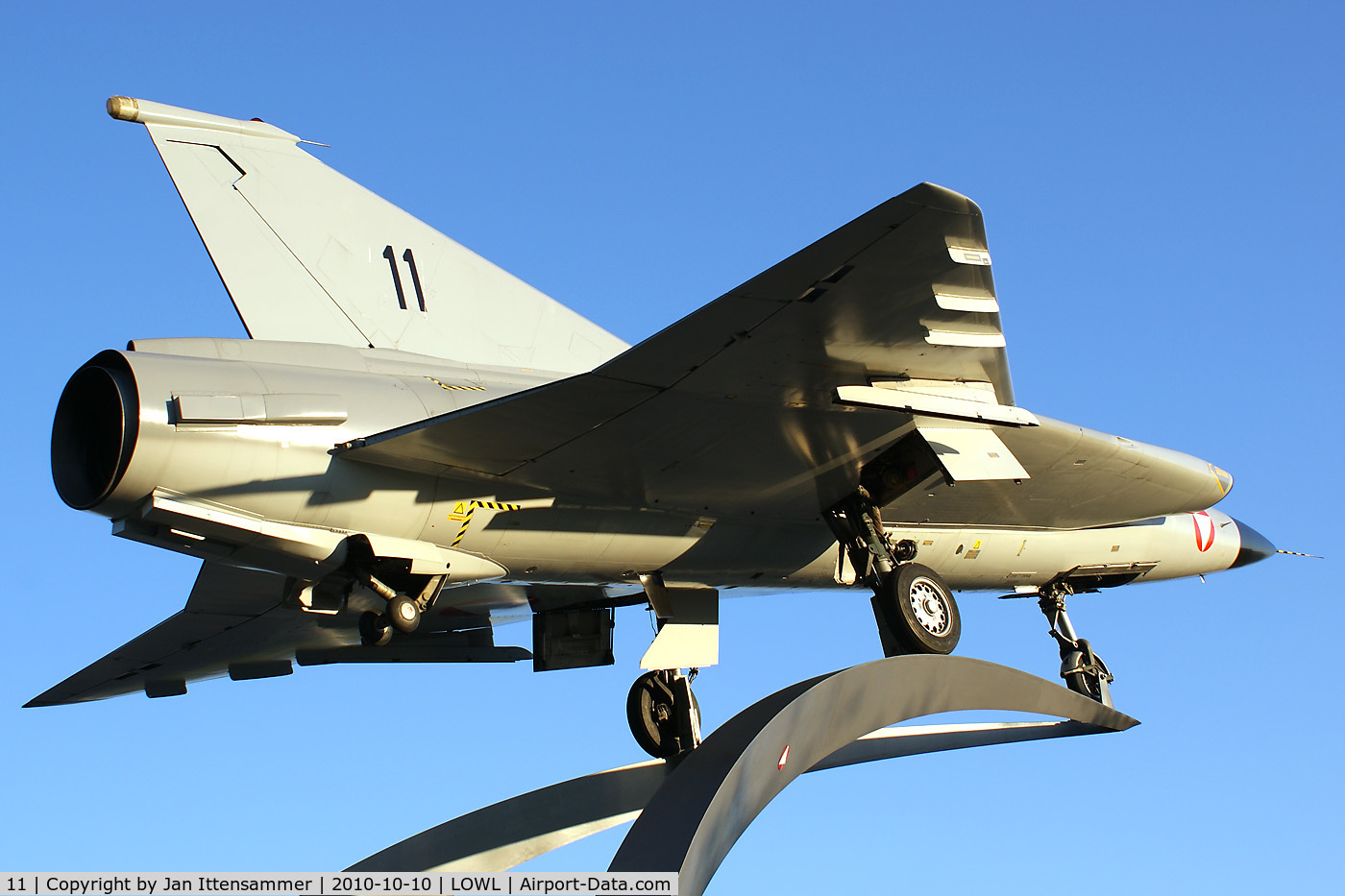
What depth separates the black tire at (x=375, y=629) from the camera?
973cm

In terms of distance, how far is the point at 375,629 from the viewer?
383 inches

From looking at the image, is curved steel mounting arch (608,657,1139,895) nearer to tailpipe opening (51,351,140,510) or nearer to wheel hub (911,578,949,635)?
wheel hub (911,578,949,635)

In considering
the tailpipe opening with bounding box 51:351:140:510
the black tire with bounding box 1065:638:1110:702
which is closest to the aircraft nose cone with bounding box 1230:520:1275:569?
the black tire with bounding box 1065:638:1110:702

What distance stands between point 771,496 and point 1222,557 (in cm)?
864

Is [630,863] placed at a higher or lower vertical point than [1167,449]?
lower

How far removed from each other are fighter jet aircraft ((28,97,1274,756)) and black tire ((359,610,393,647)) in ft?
→ 0.07

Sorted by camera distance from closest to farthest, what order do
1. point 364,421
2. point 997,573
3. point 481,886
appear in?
1. point 481,886
2. point 364,421
3. point 997,573

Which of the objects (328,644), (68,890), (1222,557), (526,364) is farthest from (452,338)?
(1222,557)

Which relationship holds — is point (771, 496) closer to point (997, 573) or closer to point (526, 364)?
point (526, 364)

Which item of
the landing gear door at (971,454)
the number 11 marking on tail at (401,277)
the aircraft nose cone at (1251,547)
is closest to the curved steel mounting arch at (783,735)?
the landing gear door at (971,454)

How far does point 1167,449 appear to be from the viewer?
14.0m

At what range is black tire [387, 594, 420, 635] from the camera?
9.57 m

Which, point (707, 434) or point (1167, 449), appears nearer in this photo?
point (707, 434)

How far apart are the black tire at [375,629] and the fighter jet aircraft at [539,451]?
22 mm
